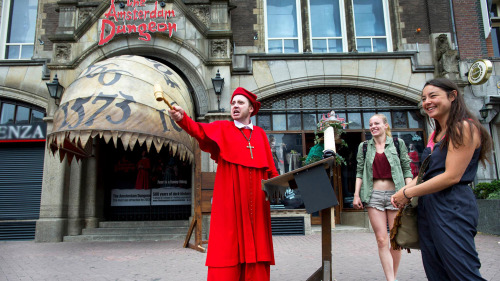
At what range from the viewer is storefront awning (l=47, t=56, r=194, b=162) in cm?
648

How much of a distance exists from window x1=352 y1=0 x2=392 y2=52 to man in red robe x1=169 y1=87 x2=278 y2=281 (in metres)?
9.07

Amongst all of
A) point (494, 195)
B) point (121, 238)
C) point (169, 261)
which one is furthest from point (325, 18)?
point (121, 238)

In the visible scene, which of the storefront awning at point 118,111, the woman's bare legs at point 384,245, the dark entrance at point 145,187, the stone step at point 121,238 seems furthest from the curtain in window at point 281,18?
the woman's bare legs at point 384,245

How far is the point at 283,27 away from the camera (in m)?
11.5

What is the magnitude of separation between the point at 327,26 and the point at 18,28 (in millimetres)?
10294

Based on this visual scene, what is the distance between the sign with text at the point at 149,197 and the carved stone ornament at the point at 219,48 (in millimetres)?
4555

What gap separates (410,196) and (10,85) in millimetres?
11955

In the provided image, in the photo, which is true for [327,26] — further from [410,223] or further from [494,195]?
[410,223]

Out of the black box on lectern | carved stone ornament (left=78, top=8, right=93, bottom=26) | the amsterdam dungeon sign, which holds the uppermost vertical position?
carved stone ornament (left=78, top=8, right=93, bottom=26)

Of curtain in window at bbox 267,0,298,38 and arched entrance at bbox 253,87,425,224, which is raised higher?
curtain in window at bbox 267,0,298,38

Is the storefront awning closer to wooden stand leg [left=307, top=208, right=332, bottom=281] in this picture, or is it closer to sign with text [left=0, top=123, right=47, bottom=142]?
sign with text [left=0, top=123, right=47, bottom=142]

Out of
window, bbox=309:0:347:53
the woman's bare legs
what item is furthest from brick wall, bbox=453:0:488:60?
the woman's bare legs

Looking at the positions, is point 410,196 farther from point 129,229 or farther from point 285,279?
point 129,229

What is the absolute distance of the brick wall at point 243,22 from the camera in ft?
→ 36.0
